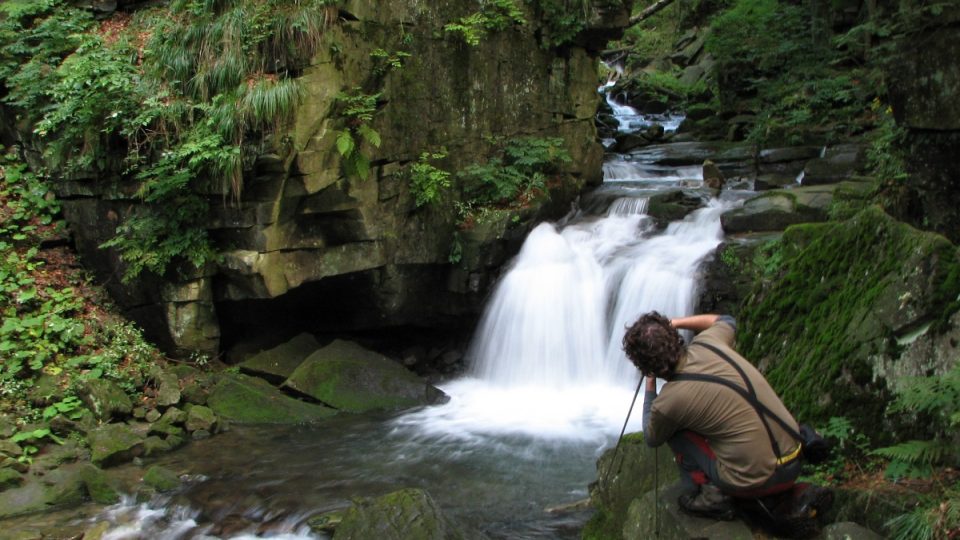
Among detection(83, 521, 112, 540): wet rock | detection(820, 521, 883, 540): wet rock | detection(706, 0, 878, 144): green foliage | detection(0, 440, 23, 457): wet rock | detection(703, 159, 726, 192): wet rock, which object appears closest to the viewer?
detection(820, 521, 883, 540): wet rock

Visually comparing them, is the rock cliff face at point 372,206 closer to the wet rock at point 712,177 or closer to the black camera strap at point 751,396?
the wet rock at point 712,177

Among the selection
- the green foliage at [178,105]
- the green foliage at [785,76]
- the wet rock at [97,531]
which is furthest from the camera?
the green foliage at [785,76]

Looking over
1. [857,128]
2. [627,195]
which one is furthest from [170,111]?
[857,128]

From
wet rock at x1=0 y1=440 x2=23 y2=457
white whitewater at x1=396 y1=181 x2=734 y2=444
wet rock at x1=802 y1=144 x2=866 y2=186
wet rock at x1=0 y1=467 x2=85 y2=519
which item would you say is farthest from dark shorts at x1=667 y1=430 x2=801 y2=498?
wet rock at x1=802 y1=144 x2=866 y2=186

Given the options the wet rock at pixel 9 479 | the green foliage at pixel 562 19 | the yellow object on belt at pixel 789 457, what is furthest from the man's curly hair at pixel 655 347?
the green foliage at pixel 562 19

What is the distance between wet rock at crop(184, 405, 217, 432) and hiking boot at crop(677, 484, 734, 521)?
655 centimetres

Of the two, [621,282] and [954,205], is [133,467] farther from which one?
[954,205]

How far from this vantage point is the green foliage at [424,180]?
412 inches

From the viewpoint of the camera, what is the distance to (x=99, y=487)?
697cm

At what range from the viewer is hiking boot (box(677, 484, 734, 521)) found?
12.6 feet

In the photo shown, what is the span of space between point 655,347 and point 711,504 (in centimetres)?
94

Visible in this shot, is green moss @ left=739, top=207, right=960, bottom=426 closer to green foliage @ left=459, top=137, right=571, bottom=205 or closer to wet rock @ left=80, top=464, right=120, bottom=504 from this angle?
wet rock @ left=80, top=464, right=120, bottom=504

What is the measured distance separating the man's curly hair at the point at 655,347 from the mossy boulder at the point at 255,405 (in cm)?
652

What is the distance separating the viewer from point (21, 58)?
10.8 m
